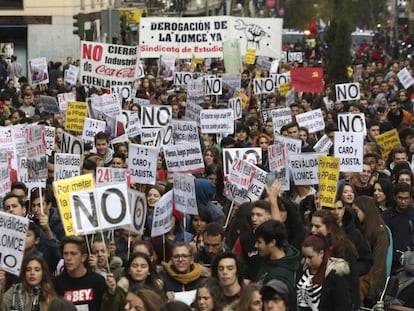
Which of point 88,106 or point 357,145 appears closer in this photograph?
point 357,145

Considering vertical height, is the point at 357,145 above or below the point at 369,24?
above

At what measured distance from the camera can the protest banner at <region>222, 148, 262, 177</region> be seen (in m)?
16.7

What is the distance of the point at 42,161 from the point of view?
54.0ft

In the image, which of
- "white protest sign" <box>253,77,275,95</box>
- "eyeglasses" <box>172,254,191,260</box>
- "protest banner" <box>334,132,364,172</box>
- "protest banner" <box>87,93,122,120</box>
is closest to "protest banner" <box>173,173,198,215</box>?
"eyeglasses" <box>172,254,191,260</box>

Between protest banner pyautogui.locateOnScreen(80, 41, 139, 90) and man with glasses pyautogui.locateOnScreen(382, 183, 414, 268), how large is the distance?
12892mm

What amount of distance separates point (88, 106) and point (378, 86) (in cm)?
1103

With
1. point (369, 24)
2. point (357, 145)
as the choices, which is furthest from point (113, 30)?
point (369, 24)

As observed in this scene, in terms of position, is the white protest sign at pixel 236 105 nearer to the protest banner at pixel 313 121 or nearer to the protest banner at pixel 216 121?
the protest banner at pixel 313 121

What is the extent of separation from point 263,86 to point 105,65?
199 inches

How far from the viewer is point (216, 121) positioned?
21781mm

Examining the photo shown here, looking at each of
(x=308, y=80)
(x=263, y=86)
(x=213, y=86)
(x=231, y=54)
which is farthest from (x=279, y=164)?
(x=231, y=54)

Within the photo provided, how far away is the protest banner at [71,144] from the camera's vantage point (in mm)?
18233

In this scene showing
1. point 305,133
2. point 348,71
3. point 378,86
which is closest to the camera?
point 305,133

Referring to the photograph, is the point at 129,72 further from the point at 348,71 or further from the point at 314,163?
the point at 348,71
